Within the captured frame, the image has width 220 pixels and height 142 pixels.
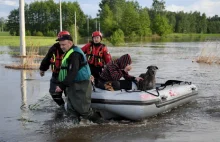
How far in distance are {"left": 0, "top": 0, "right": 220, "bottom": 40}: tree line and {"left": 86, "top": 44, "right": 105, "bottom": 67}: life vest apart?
81568 millimetres

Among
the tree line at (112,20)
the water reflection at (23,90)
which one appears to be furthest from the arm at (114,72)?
the tree line at (112,20)

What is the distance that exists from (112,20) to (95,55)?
93692mm

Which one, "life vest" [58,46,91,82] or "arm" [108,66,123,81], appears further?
"arm" [108,66,123,81]

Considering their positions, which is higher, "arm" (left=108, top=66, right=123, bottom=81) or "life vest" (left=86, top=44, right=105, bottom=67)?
"life vest" (left=86, top=44, right=105, bottom=67)

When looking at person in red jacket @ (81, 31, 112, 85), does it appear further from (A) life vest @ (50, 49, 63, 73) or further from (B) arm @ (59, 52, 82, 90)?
(B) arm @ (59, 52, 82, 90)

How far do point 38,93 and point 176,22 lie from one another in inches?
5142

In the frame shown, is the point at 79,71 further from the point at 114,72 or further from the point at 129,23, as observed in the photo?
the point at 129,23

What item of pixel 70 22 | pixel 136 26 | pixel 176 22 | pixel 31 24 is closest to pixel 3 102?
pixel 136 26

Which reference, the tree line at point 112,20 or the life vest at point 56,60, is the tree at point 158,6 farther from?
the life vest at point 56,60

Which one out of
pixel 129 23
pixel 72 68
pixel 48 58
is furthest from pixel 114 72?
pixel 129 23

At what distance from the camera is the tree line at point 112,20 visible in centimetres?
9895

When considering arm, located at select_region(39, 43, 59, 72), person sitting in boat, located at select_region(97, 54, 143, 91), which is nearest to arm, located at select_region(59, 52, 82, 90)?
arm, located at select_region(39, 43, 59, 72)

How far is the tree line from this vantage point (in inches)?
3896

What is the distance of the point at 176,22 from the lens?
13675 cm
